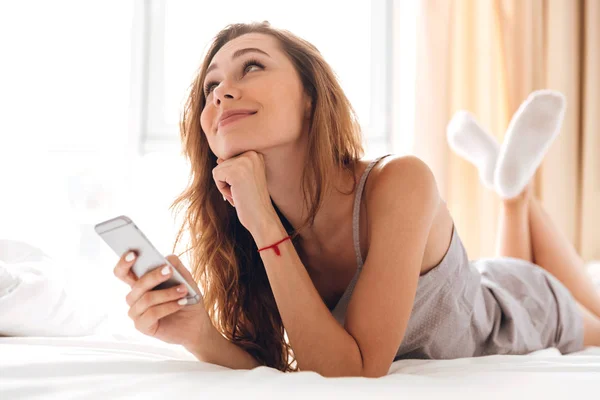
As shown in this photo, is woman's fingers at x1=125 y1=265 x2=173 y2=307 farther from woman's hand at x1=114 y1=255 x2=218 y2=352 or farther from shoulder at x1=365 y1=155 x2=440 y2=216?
shoulder at x1=365 y1=155 x2=440 y2=216

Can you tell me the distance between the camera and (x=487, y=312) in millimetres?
1253

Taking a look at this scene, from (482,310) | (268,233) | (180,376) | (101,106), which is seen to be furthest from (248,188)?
(101,106)

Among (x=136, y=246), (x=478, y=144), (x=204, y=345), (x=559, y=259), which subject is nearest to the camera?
(x=136, y=246)

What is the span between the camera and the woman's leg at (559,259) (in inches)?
64.4

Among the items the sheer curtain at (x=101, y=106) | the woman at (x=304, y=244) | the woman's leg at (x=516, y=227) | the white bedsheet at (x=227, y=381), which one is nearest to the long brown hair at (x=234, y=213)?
the woman at (x=304, y=244)

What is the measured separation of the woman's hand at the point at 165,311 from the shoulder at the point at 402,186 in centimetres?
35

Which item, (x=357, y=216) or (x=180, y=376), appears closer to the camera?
(x=180, y=376)

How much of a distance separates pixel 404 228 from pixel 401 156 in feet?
0.59

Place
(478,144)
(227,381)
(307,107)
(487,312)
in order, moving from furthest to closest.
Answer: (478,144) → (487,312) → (307,107) → (227,381)

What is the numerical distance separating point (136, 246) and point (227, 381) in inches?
10.0

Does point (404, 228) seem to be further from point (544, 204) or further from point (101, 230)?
point (544, 204)

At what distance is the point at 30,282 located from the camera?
3.19 ft

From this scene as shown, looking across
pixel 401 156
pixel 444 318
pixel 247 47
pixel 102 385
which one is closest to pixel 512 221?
pixel 444 318

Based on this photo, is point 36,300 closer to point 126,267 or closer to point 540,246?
point 126,267
